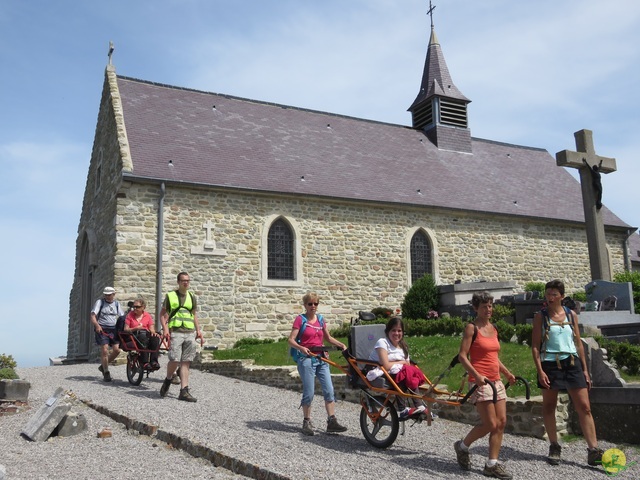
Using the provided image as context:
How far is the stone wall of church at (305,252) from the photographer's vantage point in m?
15.7

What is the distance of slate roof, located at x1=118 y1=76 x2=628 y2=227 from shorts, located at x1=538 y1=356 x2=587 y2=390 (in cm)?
1163

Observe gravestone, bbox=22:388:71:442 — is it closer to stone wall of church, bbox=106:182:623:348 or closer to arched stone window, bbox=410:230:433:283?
stone wall of church, bbox=106:182:623:348

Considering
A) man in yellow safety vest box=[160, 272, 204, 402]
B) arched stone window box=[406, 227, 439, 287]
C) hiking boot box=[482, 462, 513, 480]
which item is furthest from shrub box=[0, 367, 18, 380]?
arched stone window box=[406, 227, 439, 287]

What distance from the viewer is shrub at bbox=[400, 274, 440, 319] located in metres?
16.5

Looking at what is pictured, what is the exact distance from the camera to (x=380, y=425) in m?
6.44

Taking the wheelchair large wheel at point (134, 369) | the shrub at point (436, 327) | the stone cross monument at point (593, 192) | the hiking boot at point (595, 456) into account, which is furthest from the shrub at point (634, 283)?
the wheelchair large wheel at point (134, 369)

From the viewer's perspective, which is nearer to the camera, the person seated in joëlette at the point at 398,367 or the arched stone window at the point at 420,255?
the person seated in joëlette at the point at 398,367

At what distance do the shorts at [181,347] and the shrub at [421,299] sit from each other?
8.82m

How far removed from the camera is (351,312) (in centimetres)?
1756

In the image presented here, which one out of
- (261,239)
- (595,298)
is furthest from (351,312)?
(595,298)

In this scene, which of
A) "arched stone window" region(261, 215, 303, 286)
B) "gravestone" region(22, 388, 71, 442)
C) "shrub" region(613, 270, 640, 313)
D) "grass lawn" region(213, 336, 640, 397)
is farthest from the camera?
"arched stone window" region(261, 215, 303, 286)

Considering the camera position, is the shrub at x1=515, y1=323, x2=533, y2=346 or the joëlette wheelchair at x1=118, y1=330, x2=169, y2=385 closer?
the joëlette wheelchair at x1=118, y1=330, x2=169, y2=385

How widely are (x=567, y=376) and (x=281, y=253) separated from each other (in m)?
11.6

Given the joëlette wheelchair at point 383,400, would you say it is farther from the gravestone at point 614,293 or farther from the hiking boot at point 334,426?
the gravestone at point 614,293
